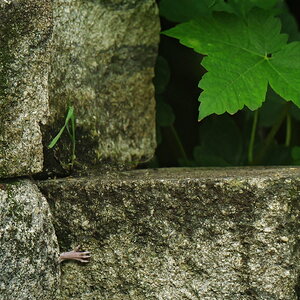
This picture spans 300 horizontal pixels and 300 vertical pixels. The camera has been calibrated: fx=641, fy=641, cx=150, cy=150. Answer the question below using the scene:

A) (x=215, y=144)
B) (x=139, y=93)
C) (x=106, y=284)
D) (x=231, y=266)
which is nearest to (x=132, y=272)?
(x=106, y=284)

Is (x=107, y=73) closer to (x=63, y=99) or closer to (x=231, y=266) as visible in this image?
(x=63, y=99)

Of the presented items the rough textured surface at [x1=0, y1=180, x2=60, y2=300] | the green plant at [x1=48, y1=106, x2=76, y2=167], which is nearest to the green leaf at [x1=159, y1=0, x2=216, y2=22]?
the green plant at [x1=48, y1=106, x2=76, y2=167]

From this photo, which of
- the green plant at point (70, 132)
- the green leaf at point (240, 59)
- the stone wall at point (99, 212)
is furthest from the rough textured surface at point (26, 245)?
the green leaf at point (240, 59)

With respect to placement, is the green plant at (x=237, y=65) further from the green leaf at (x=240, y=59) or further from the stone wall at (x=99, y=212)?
the stone wall at (x=99, y=212)

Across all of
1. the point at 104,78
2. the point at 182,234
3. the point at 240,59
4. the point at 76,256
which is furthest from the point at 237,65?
the point at 76,256

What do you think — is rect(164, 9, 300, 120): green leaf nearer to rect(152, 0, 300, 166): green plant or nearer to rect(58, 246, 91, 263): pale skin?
rect(152, 0, 300, 166): green plant
